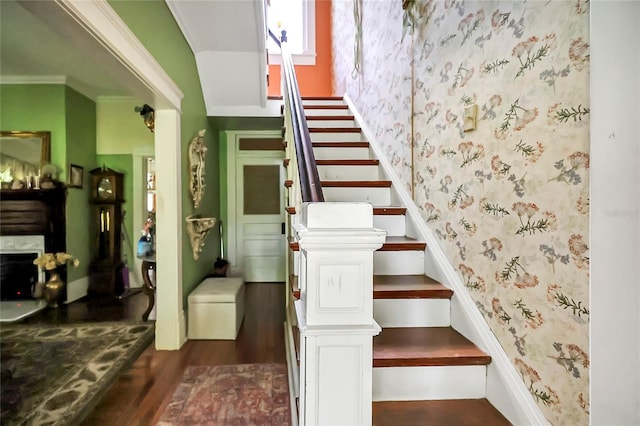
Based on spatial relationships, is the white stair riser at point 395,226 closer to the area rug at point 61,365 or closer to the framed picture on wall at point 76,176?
the area rug at point 61,365

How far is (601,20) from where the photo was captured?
0.88 m

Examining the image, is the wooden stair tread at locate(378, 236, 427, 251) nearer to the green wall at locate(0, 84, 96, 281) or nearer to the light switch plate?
the light switch plate

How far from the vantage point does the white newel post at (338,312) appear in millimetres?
843

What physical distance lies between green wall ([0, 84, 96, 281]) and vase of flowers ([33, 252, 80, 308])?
0.30 meters

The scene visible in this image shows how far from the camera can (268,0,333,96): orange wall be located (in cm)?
520

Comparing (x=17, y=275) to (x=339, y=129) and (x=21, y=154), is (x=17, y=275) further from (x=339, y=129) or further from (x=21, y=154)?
(x=339, y=129)

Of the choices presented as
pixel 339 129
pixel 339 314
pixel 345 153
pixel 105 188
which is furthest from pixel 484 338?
pixel 105 188

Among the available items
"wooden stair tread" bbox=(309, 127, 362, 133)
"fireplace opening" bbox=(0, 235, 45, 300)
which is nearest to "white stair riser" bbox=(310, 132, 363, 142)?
"wooden stair tread" bbox=(309, 127, 362, 133)

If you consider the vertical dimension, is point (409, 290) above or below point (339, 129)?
below

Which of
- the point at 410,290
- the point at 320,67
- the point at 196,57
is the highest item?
the point at 320,67

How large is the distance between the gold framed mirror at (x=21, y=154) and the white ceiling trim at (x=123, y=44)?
7.23 ft

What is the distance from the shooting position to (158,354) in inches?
94.6

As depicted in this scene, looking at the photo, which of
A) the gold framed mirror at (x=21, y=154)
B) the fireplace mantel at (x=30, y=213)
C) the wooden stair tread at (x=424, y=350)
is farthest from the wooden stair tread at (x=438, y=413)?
the gold framed mirror at (x=21, y=154)

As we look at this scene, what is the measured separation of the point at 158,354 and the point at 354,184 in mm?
1937
